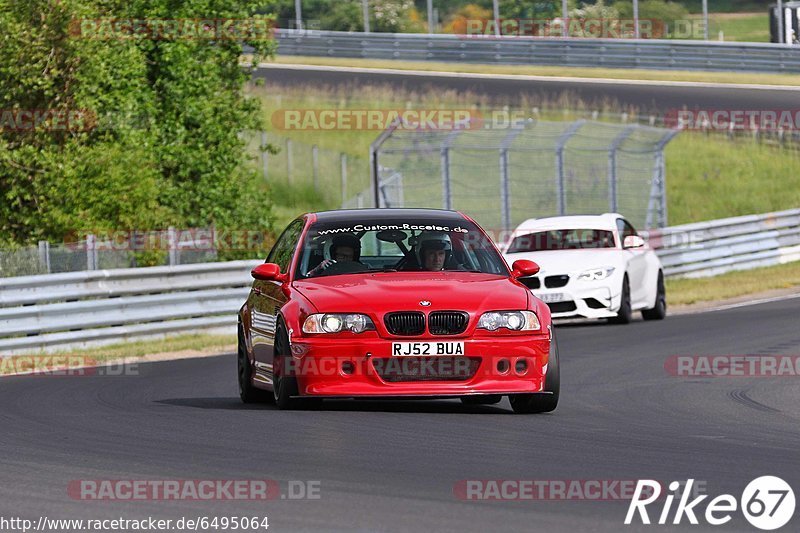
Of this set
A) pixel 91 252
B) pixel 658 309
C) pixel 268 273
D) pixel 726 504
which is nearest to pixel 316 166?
pixel 658 309

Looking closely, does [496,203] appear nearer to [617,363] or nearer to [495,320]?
[617,363]

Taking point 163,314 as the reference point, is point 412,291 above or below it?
above

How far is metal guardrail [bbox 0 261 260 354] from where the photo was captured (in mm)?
19094

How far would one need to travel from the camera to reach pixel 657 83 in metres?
49.3

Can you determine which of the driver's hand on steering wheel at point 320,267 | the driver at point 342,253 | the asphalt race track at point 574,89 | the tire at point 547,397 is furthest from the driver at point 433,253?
the asphalt race track at point 574,89

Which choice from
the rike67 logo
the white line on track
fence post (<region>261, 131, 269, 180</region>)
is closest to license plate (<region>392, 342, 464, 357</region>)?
the rike67 logo

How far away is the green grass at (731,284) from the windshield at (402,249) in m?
14.6

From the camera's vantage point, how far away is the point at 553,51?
51938mm

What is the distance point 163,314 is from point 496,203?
58.7 feet

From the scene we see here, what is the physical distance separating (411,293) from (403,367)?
0.49 metres

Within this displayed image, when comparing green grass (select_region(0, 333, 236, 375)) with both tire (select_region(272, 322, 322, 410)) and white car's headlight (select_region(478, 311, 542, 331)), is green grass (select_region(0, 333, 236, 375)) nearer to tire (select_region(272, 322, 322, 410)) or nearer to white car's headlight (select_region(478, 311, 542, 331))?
tire (select_region(272, 322, 322, 410))

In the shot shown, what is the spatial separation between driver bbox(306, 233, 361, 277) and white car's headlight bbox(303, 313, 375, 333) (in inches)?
36.2

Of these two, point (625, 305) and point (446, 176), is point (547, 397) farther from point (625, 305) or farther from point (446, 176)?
point (446, 176)

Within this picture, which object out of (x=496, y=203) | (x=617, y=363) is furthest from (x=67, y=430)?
(x=496, y=203)
